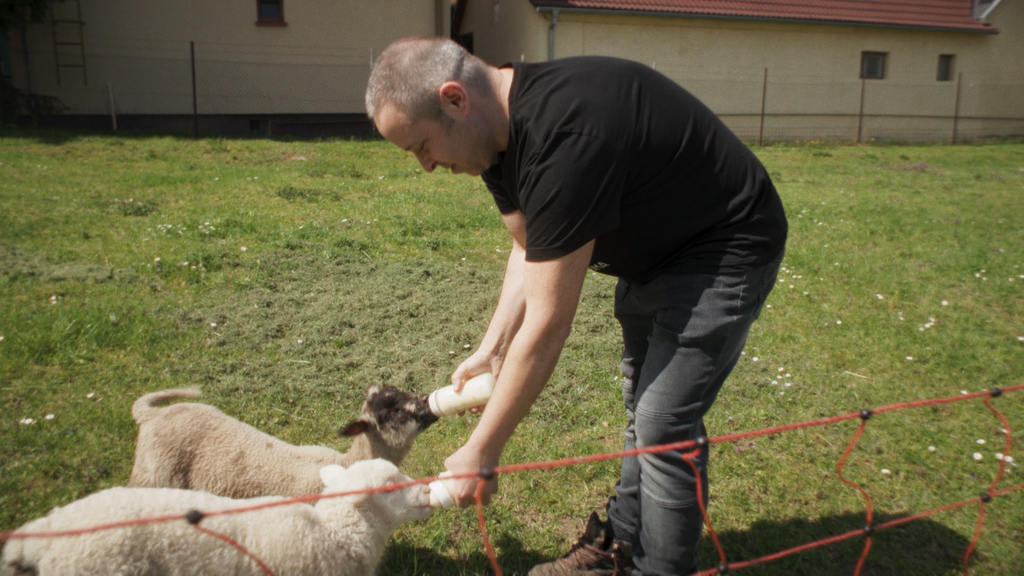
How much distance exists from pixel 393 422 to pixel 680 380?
1.63m

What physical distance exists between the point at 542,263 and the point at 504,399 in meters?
0.39

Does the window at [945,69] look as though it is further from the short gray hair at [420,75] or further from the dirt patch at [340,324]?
the short gray hair at [420,75]

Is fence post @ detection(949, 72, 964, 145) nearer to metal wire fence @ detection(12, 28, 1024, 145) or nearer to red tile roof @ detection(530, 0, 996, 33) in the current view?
metal wire fence @ detection(12, 28, 1024, 145)

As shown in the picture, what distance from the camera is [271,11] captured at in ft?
55.8

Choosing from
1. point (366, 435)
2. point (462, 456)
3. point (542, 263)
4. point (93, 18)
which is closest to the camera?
point (542, 263)

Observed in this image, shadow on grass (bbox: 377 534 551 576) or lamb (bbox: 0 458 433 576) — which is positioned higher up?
lamb (bbox: 0 458 433 576)

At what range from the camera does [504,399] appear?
1904mm

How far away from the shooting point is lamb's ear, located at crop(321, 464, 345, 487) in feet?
8.45

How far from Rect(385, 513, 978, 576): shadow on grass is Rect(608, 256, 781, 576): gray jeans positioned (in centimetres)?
87

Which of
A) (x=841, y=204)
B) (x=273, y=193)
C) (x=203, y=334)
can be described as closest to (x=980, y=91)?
(x=841, y=204)

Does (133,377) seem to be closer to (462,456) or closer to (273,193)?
(462,456)

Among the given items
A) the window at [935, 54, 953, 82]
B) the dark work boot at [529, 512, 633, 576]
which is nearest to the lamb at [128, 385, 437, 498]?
the dark work boot at [529, 512, 633, 576]

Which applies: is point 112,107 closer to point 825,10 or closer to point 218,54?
point 218,54

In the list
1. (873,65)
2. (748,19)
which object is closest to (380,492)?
(748,19)
